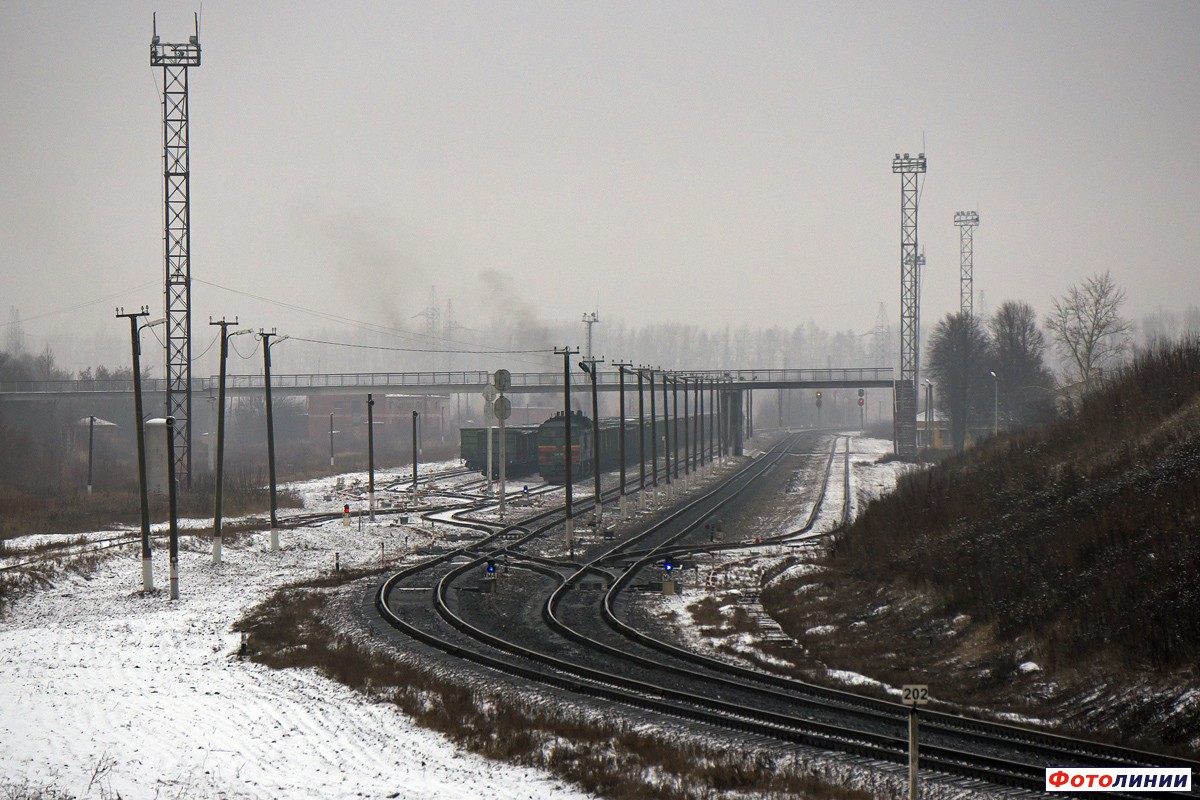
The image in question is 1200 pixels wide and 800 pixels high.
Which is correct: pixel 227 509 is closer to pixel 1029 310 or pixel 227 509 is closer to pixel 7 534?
pixel 7 534

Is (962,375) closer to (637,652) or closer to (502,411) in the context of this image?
(502,411)

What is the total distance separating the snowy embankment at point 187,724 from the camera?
1305cm

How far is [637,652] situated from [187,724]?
8443 millimetres

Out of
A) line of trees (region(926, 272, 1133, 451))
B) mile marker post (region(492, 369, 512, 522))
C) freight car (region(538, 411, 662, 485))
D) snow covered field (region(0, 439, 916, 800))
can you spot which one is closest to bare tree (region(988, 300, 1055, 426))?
line of trees (region(926, 272, 1133, 451))

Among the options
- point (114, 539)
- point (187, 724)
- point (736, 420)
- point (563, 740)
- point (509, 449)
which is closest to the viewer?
point (563, 740)

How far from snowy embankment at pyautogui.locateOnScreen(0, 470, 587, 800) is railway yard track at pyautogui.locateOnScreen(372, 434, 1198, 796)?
351 centimetres

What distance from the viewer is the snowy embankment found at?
13047 mm

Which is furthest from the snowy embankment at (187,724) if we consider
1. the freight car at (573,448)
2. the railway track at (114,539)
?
the freight car at (573,448)

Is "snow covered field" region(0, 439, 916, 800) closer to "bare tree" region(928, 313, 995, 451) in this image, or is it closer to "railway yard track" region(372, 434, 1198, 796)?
"railway yard track" region(372, 434, 1198, 796)

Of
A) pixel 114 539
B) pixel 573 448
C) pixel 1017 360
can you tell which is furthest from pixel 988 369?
pixel 114 539

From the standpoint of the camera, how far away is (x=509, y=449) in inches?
2601

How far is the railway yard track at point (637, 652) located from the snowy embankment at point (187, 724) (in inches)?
138

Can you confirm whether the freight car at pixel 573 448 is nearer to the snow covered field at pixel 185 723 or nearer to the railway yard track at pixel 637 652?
the railway yard track at pixel 637 652

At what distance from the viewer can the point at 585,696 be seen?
1681 centimetres
